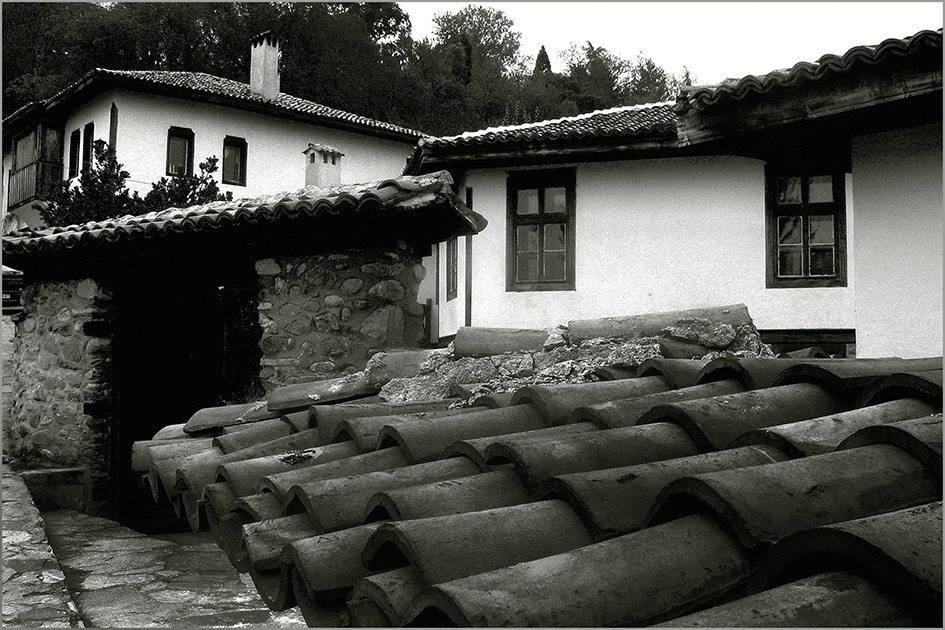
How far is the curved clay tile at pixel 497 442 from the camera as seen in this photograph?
1.83 meters

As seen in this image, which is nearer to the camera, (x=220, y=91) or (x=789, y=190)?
(x=789, y=190)

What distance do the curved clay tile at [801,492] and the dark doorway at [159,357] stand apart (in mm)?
5973

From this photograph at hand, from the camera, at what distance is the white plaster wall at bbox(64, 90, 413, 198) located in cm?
1847

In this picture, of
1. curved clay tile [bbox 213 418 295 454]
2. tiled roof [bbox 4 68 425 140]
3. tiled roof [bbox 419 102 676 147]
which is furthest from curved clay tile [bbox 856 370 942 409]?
tiled roof [bbox 4 68 425 140]

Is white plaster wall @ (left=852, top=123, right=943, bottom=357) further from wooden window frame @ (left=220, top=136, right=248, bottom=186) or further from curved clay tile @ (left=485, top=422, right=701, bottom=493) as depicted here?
wooden window frame @ (left=220, top=136, right=248, bottom=186)

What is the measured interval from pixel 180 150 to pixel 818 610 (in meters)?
20.1

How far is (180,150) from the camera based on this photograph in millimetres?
19250

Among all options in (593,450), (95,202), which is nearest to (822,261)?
(593,450)

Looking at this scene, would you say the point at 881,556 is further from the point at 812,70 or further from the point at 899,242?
the point at 899,242

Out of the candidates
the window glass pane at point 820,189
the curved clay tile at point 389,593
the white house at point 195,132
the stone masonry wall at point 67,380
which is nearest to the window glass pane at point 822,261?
the window glass pane at point 820,189

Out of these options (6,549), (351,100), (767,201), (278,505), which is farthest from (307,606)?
(351,100)

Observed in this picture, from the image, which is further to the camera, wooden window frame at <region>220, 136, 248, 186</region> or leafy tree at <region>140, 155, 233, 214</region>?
wooden window frame at <region>220, 136, 248, 186</region>

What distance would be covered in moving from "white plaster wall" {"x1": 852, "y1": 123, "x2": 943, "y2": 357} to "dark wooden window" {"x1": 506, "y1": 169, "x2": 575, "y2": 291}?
20.8 feet

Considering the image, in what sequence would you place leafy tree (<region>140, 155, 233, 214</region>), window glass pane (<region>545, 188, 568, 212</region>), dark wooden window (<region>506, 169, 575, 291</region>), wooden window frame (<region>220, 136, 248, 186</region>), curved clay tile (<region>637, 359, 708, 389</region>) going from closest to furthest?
curved clay tile (<region>637, 359, 708, 389</region>) < dark wooden window (<region>506, 169, 575, 291</region>) < window glass pane (<region>545, 188, 568, 212</region>) < leafy tree (<region>140, 155, 233, 214</region>) < wooden window frame (<region>220, 136, 248, 186</region>)
